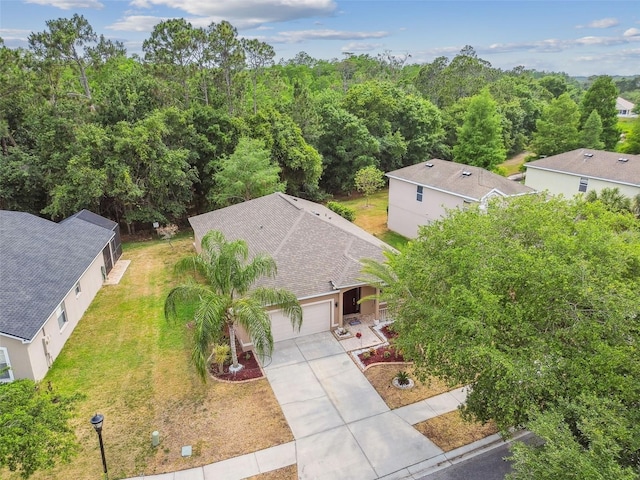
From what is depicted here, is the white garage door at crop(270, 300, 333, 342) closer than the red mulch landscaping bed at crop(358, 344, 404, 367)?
No

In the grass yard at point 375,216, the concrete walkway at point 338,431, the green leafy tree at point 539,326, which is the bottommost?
the concrete walkway at point 338,431

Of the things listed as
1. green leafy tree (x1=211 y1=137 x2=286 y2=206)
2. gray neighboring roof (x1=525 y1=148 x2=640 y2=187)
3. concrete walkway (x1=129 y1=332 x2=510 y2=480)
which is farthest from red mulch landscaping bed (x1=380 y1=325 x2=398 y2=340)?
gray neighboring roof (x1=525 y1=148 x2=640 y2=187)

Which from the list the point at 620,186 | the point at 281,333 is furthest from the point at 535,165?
the point at 281,333

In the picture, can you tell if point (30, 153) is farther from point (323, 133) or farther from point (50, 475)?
point (50, 475)

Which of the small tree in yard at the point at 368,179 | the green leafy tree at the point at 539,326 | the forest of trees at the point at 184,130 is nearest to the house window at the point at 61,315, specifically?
the forest of trees at the point at 184,130

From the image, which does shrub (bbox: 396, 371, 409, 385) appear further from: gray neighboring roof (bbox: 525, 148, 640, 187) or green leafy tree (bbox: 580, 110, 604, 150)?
green leafy tree (bbox: 580, 110, 604, 150)

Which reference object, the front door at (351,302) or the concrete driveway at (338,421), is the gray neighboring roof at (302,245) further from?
the concrete driveway at (338,421)
